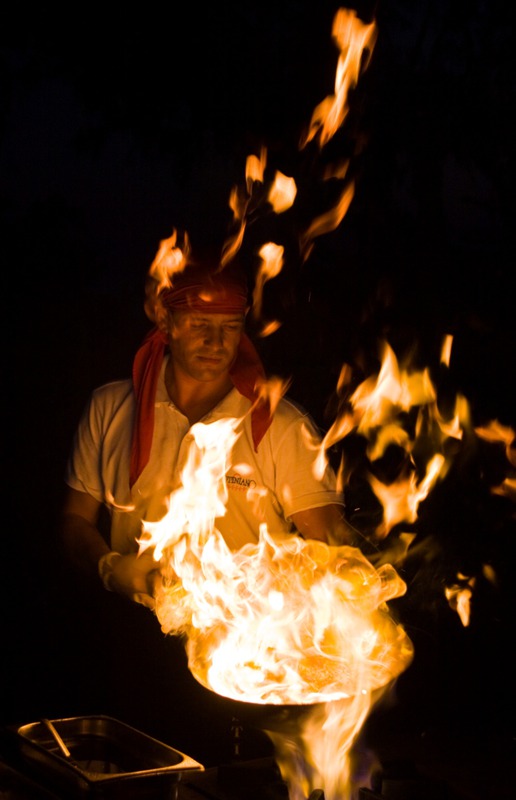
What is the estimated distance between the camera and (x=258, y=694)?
2.25 metres

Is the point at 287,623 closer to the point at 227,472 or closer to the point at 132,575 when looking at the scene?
the point at 132,575

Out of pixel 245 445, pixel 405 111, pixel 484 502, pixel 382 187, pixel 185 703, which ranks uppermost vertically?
pixel 405 111

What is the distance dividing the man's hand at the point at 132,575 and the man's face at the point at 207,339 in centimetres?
81

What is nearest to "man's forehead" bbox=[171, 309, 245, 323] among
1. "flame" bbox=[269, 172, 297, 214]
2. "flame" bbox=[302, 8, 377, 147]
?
"flame" bbox=[269, 172, 297, 214]

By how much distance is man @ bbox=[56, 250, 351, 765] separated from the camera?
3.68 m

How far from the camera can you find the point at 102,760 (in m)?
2.24

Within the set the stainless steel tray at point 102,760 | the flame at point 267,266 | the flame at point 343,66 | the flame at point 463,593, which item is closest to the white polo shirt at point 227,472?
the flame at point 463,593

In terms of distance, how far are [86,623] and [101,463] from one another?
0.82 meters

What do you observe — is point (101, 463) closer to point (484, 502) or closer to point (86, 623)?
point (86, 623)

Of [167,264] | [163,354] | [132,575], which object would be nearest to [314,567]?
[132,575]

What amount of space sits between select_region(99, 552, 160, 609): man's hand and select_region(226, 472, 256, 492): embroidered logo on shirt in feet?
1.66

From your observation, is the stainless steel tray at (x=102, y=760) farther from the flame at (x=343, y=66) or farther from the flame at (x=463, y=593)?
the flame at (x=343, y=66)

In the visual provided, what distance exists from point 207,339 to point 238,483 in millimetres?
605

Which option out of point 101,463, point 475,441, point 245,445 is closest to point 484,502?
point 475,441
